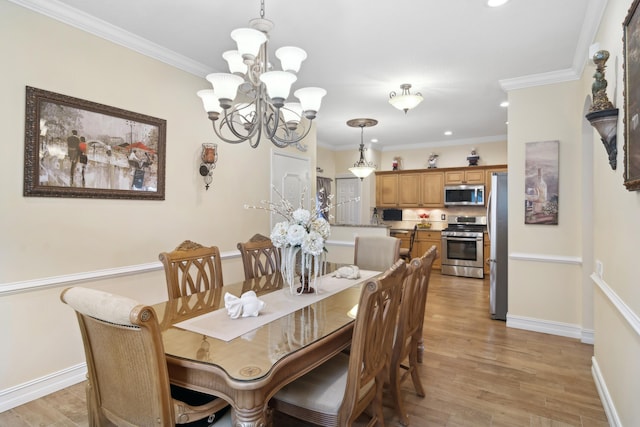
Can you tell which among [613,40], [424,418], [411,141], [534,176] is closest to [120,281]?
[424,418]

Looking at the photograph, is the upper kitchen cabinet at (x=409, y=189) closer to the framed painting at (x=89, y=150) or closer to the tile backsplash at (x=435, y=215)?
the tile backsplash at (x=435, y=215)

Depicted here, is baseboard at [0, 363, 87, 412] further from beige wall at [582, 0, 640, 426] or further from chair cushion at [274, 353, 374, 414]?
beige wall at [582, 0, 640, 426]

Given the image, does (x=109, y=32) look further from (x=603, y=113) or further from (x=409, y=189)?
(x=409, y=189)

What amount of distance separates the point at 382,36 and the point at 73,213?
2740 mm

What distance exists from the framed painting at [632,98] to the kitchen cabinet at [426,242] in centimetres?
549

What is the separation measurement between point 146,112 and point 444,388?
326 centimetres

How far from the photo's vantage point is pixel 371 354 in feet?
5.16

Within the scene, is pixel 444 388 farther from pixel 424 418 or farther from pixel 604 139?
pixel 604 139

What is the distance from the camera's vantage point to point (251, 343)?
1426 mm

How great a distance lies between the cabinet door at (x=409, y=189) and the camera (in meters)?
7.56

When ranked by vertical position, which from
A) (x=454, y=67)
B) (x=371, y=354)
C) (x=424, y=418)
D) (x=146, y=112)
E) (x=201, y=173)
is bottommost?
(x=424, y=418)

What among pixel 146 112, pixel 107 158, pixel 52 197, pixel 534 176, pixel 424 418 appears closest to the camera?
pixel 424 418

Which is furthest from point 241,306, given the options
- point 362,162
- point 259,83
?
point 362,162

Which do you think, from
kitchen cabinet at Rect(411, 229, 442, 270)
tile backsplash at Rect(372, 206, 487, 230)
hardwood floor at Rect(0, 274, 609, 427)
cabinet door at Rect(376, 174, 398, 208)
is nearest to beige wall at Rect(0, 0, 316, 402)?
hardwood floor at Rect(0, 274, 609, 427)
